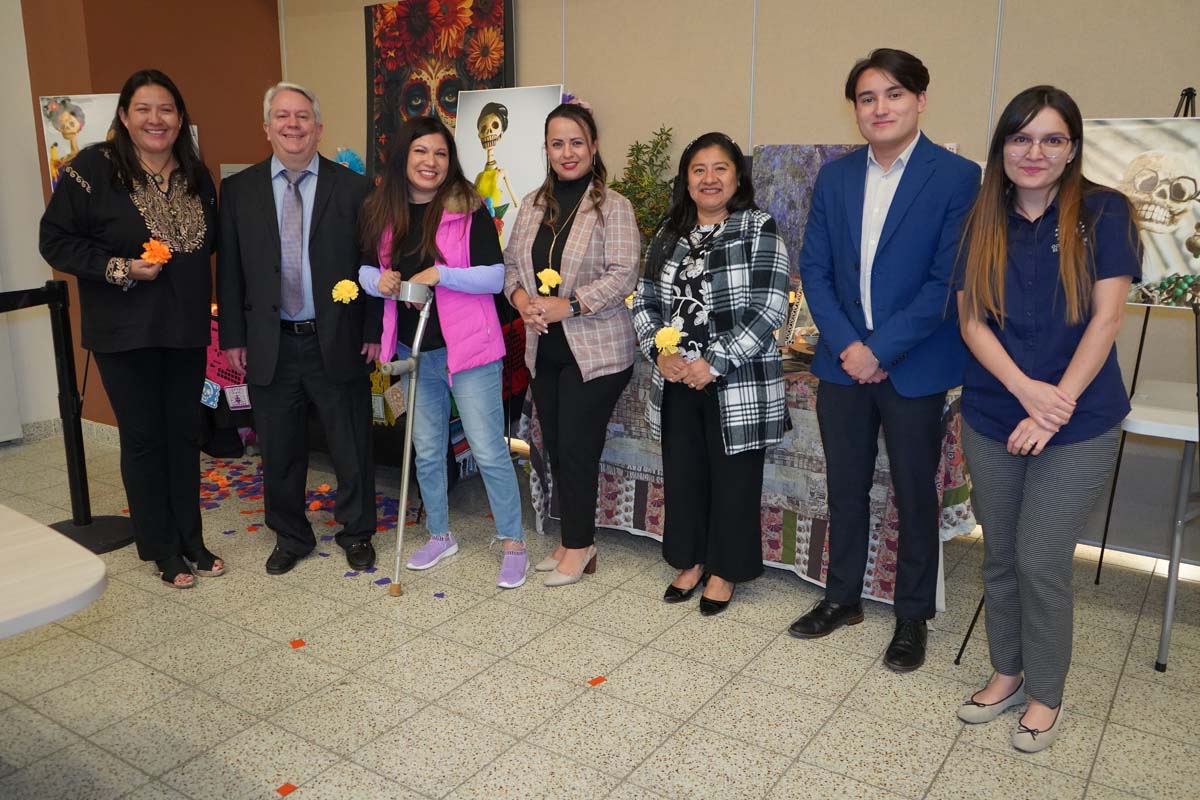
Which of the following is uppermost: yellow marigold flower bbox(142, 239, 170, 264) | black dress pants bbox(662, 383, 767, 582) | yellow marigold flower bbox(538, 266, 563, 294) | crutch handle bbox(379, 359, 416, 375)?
yellow marigold flower bbox(142, 239, 170, 264)

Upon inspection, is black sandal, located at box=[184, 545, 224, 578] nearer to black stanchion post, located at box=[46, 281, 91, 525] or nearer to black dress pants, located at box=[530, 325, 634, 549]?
black stanchion post, located at box=[46, 281, 91, 525]

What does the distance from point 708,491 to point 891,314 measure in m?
0.90

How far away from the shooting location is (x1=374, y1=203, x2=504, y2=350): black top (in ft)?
10.4

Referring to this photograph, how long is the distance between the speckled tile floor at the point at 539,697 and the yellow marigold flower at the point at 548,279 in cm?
111

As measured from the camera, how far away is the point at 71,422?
12.4 feet

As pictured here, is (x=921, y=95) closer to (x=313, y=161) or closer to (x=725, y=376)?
(x=725, y=376)

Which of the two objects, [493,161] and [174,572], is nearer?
[174,572]

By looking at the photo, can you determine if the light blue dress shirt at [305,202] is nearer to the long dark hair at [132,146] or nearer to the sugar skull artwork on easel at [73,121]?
the long dark hair at [132,146]

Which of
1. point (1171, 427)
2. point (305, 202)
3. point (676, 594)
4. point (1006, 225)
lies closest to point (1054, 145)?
point (1006, 225)

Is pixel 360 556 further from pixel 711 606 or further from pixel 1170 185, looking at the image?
pixel 1170 185

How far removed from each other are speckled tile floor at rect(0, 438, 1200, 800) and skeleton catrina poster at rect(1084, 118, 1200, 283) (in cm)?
126

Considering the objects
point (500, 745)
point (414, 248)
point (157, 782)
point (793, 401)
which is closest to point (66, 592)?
point (157, 782)

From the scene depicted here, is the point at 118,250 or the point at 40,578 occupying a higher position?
the point at 118,250

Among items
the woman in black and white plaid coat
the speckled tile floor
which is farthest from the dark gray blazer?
the woman in black and white plaid coat
